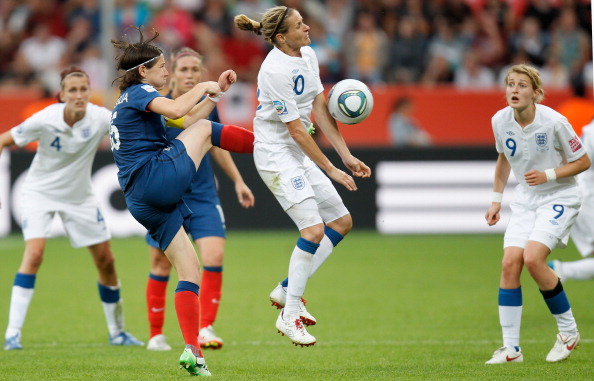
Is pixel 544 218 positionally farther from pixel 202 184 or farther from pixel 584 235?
pixel 202 184

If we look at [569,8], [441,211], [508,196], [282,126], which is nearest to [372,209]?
[441,211]

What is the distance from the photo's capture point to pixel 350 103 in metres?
7.28

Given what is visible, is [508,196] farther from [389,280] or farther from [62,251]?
[62,251]

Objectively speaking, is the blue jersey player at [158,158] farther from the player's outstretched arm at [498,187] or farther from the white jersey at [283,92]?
the player's outstretched arm at [498,187]

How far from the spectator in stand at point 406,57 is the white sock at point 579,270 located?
9.40 m

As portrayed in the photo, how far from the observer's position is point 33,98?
59.7 feet

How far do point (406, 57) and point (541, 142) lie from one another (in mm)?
11649

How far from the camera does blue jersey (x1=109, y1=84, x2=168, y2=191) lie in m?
6.67

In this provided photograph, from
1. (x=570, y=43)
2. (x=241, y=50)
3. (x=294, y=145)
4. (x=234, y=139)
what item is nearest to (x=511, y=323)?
(x=294, y=145)

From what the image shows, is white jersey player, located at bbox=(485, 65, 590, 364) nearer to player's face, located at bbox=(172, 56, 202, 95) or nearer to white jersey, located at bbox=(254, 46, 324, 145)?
white jersey, located at bbox=(254, 46, 324, 145)

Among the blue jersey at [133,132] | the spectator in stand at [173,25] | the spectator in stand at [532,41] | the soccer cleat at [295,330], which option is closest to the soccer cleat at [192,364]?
the soccer cleat at [295,330]

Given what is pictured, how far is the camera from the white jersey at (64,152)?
28.4 ft

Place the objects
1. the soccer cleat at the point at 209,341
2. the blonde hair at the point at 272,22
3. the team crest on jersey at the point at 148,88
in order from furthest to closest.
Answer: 1. the soccer cleat at the point at 209,341
2. the blonde hair at the point at 272,22
3. the team crest on jersey at the point at 148,88

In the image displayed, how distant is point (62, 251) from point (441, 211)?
632 centimetres
